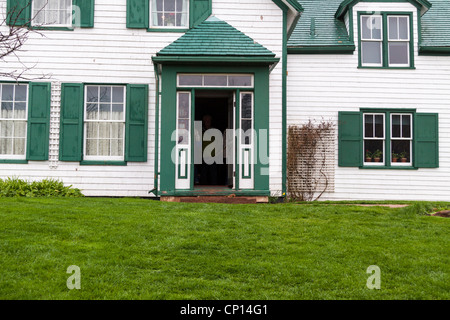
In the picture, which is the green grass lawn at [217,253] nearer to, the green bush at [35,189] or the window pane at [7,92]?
the green bush at [35,189]

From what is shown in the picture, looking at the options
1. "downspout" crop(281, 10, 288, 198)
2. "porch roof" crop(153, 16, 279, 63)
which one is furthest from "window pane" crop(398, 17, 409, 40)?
"porch roof" crop(153, 16, 279, 63)

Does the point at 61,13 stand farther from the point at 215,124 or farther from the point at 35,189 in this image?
the point at 215,124

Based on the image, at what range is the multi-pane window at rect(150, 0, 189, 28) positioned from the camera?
1103 centimetres

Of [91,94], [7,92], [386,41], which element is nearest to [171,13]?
[91,94]

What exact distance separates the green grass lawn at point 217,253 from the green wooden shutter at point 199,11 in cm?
556

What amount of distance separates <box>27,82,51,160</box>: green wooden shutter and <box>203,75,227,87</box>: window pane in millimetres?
4070

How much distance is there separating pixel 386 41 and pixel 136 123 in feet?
24.7

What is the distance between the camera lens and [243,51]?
9578 millimetres

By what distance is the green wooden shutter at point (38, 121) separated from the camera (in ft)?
34.7

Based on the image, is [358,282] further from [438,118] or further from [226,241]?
[438,118]

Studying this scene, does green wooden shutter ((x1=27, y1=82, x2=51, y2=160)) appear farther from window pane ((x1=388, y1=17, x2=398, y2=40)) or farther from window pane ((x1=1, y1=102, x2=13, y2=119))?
window pane ((x1=388, y1=17, x2=398, y2=40))

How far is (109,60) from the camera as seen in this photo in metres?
10.8

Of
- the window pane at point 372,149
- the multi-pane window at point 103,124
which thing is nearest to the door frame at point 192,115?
the multi-pane window at point 103,124

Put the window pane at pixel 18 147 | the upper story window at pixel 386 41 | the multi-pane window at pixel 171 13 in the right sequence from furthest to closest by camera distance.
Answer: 1. the upper story window at pixel 386 41
2. the multi-pane window at pixel 171 13
3. the window pane at pixel 18 147
